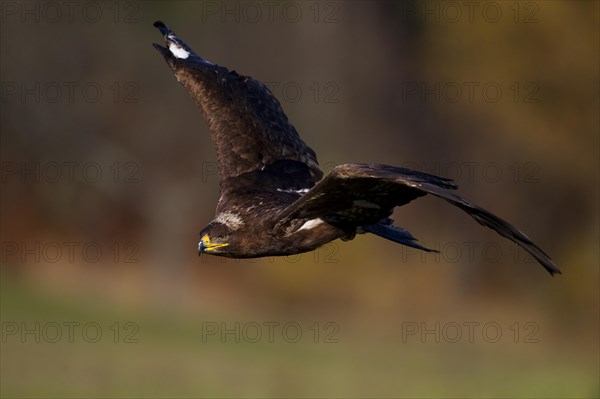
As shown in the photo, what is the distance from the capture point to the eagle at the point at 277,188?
311 inches

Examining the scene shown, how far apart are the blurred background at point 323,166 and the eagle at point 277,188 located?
30.7ft

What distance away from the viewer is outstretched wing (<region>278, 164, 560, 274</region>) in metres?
7.34

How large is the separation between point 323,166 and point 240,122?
13.8 metres

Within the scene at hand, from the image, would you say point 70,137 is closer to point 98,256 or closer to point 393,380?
point 98,256

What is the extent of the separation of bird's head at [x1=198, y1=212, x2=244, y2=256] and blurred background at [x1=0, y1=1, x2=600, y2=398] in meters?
10.7
